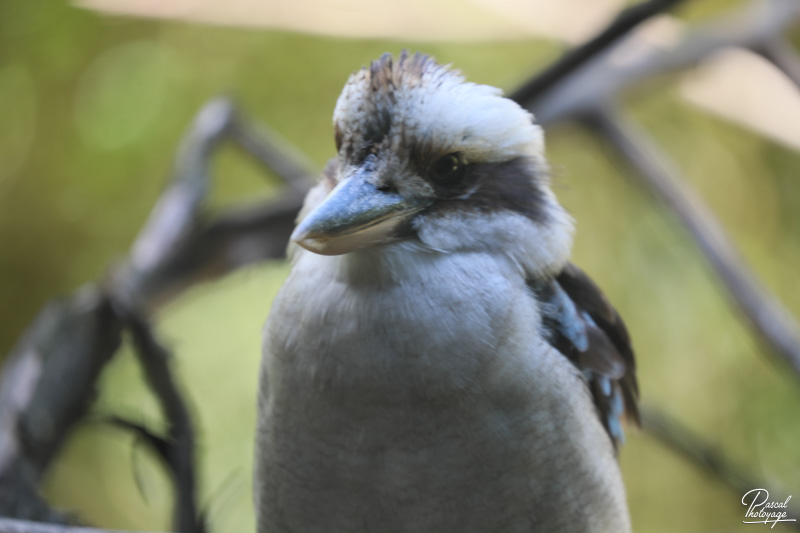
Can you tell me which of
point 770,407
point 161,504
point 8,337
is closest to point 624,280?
point 770,407

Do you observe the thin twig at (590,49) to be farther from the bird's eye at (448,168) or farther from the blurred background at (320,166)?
the bird's eye at (448,168)

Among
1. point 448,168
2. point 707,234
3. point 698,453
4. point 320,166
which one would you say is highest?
point 448,168

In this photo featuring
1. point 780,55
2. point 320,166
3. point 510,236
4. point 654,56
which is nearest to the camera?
point 510,236

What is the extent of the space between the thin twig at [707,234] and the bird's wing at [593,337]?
0.57m

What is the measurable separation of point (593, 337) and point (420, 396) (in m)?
0.28

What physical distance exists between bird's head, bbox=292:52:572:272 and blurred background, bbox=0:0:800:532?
1042 millimetres

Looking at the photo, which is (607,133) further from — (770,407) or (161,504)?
(161,504)

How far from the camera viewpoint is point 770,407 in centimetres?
251

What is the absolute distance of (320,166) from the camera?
2.30 m

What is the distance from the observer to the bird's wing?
3.12ft

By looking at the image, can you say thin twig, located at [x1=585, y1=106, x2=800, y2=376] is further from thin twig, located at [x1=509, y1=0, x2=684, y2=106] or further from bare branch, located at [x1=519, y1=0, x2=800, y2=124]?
thin twig, located at [x1=509, y1=0, x2=684, y2=106]

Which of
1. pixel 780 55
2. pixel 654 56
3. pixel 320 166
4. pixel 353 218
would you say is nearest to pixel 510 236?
pixel 353 218
